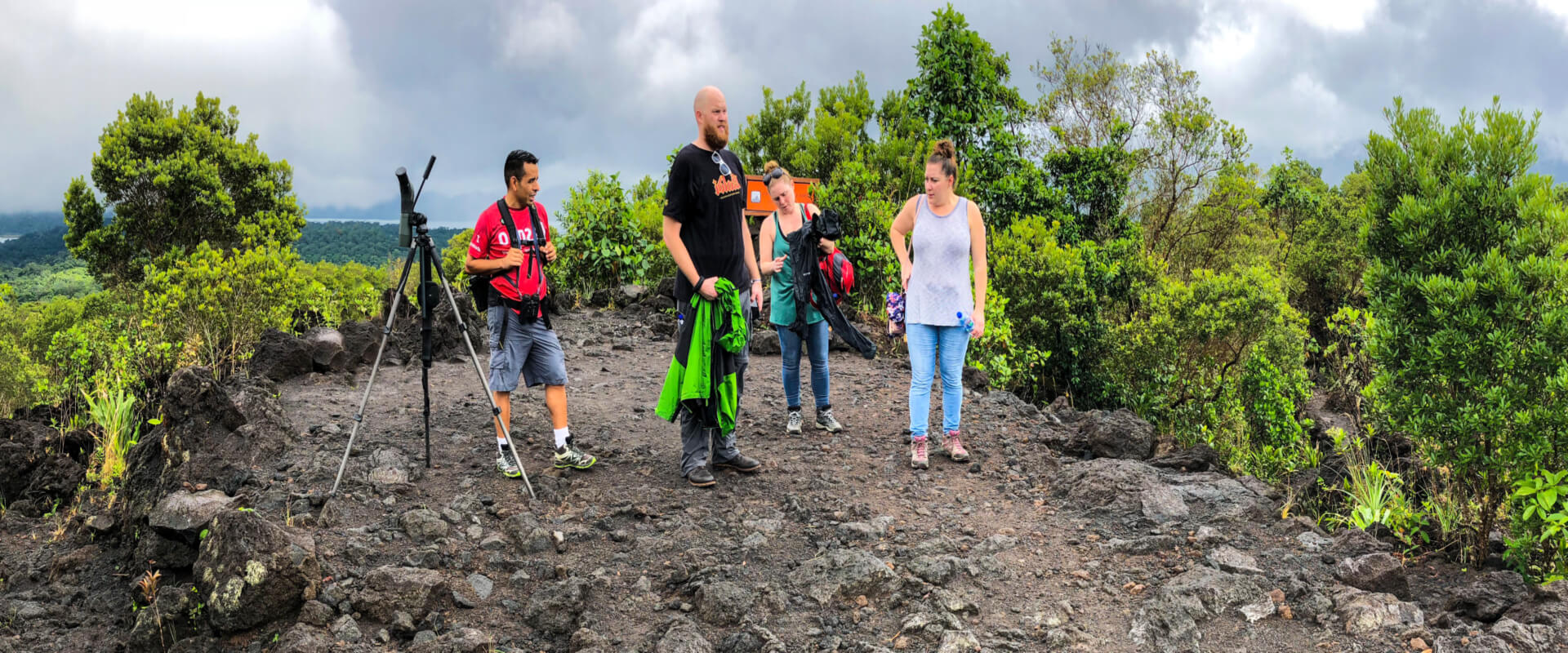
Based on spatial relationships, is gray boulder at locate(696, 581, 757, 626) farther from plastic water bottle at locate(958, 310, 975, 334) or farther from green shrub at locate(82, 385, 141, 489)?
green shrub at locate(82, 385, 141, 489)

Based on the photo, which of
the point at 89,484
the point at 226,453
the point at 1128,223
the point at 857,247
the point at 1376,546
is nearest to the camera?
the point at 1376,546

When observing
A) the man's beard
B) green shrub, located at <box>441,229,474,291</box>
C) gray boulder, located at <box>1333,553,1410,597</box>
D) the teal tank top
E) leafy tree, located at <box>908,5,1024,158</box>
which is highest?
leafy tree, located at <box>908,5,1024,158</box>

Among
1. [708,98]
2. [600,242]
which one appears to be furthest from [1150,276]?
[708,98]

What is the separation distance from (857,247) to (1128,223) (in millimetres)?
6853

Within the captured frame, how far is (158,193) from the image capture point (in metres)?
19.1

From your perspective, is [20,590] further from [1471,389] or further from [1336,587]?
[1471,389]

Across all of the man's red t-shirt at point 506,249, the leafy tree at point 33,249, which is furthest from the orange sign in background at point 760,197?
the leafy tree at point 33,249

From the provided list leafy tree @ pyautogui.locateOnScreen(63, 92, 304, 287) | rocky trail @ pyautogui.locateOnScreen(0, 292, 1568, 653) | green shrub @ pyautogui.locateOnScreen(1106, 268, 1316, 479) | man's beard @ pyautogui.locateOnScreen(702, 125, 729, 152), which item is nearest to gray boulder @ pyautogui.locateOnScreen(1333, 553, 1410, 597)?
rocky trail @ pyautogui.locateOnScreen(0, 292, 1568, 653)

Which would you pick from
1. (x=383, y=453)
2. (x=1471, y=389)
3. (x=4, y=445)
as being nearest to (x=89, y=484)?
(x=4, y=445)

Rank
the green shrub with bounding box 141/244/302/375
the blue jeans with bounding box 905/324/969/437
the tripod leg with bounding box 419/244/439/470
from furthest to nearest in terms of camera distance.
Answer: the green shrub with bounding box 141/244/302/375 → the blue jeans with bounding box 905/324/969/437 → the tripod leg with bounding box 419/244/439/470

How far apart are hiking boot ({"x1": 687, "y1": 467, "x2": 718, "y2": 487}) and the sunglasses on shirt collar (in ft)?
5.85

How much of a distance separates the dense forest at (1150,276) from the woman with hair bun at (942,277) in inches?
87.8

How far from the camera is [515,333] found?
5.35 metres

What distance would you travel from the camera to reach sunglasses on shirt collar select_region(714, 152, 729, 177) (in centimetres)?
494
